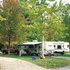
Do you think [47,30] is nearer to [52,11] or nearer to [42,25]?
[42,25]

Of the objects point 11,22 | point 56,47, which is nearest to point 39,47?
point 56,47

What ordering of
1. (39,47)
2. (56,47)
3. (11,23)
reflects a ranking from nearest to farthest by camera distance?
1. (11,23)
2. (39,47)
3. (56,47)

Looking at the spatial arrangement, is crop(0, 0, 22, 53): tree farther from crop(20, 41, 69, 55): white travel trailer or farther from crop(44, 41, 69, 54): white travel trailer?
crop(44, 41, 69, 54): white travel trailer

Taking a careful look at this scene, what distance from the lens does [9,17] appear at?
26312 millimetres

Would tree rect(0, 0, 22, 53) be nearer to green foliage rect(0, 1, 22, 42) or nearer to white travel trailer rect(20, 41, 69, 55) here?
green foliage rect(0, 1, 22, 42)

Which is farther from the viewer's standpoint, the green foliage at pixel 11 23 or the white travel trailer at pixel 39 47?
the white travel trailer at pixel 39 47

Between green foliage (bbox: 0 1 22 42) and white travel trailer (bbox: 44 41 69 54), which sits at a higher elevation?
green foliage (bbox: 0 1 22 42)

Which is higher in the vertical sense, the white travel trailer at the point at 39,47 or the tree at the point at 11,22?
the tree at the point at 11,22

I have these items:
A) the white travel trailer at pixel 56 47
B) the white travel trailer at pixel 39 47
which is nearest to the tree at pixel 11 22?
the white travel trailer at pixel 39 47

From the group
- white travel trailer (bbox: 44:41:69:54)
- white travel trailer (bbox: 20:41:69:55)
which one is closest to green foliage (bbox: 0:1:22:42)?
white travel trailer (bbox: 20:41:69:55)

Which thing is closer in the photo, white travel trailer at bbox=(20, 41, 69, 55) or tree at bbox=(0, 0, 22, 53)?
tree at bbox=(0, 0, 22, 53)

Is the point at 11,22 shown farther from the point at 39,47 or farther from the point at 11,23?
the point at 39,47

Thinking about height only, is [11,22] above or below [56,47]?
above

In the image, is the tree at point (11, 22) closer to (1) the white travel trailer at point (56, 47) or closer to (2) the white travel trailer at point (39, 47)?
(2) the white travel trailer at point (39, 47)
